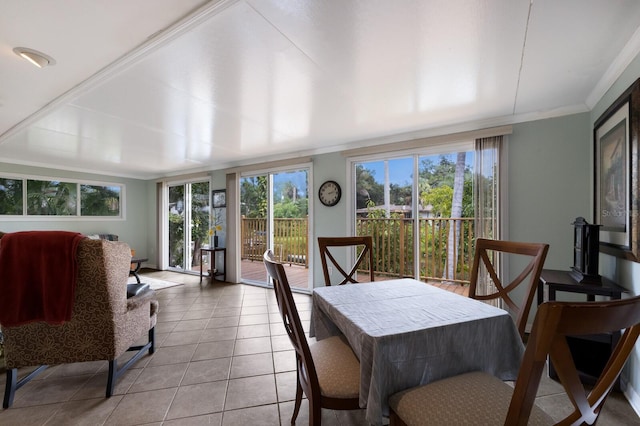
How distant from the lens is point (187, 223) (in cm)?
593

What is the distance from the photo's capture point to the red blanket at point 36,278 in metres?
1.64

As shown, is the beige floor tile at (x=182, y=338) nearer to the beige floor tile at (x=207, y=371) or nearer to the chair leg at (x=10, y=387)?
the beige floor tile at (x=207, y=371)

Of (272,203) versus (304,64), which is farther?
(272,203)

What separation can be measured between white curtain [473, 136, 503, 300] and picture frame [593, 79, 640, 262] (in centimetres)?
71

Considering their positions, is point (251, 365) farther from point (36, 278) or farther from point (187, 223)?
point (187, 223)

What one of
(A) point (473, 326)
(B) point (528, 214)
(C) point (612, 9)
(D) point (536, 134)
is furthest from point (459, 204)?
(A) point (473, 326)

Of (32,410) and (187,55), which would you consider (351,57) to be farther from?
(32,410)

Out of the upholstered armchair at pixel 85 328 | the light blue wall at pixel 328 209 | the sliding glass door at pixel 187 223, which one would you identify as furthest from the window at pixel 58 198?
the light blue wall at pixel 328 209

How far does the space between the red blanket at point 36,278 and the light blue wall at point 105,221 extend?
4351mm

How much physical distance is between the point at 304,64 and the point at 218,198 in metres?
4.06

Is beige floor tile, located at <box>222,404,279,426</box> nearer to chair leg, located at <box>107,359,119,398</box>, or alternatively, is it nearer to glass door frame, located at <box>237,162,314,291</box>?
chair leg, located at <box>107,359,119,398</box>

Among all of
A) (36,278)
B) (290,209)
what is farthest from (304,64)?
(290,209)

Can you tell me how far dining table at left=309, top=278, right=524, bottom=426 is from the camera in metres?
1.01

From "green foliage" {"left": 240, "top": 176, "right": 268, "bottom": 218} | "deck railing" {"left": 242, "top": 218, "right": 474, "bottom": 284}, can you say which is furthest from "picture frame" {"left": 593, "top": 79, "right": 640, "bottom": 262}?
"green foliage" {"left": 240, "top": 176, "right": 268, "bottom": 218}
